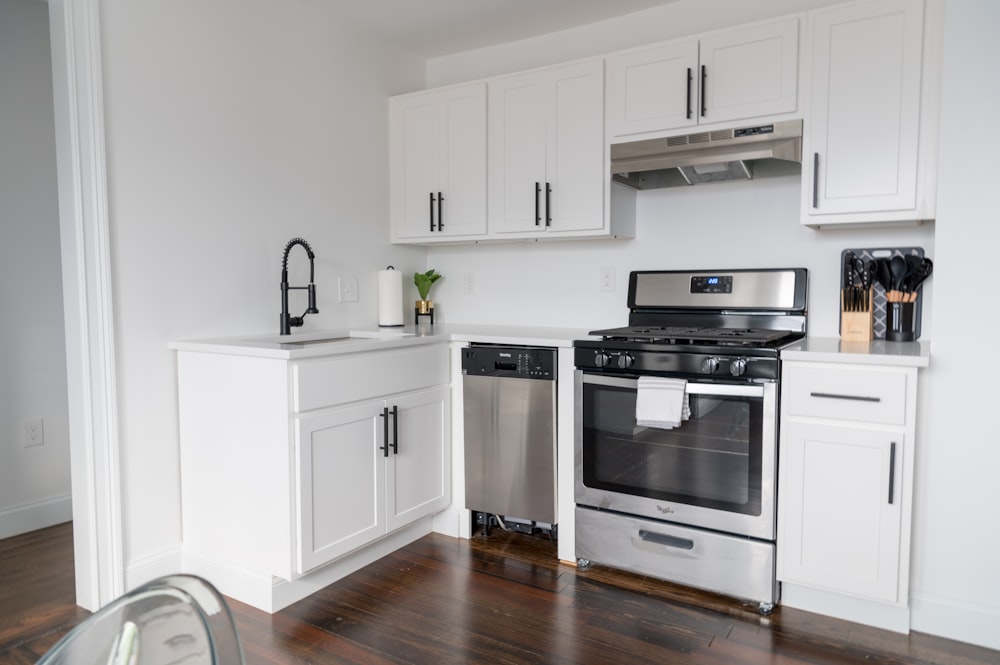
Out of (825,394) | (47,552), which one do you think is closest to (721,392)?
(825,394)

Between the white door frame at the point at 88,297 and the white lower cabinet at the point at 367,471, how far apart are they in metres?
0.69

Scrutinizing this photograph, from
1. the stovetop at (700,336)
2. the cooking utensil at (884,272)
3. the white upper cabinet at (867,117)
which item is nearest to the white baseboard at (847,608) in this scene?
the stovetop at (700,336)

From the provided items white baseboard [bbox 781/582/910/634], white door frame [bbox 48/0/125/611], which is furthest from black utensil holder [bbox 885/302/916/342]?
white door frame [bbox 48/0/125/611]

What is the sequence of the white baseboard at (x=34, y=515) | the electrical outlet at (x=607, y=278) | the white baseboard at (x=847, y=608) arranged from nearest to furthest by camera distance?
the white baseboard at (x=847, y=608)
the white baseboard at (x=34, y=515)
the electrical outlet at (x=607, y=278)

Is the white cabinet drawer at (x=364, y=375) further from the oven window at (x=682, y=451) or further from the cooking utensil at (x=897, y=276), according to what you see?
the cooking utensil at (x=897, y=276)

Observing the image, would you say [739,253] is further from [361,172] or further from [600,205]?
[361,172]

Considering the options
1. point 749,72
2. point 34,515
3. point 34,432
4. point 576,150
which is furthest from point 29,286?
point 749,72

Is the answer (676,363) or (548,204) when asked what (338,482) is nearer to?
(676,363)

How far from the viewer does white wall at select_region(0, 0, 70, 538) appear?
303 centimetres

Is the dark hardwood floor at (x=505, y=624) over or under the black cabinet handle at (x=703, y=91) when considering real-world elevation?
under

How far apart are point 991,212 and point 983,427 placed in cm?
68

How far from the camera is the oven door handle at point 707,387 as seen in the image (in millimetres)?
2314

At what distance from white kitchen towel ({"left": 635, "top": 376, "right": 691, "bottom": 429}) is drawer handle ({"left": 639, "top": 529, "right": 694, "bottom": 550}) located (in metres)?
0.43

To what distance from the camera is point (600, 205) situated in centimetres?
291
